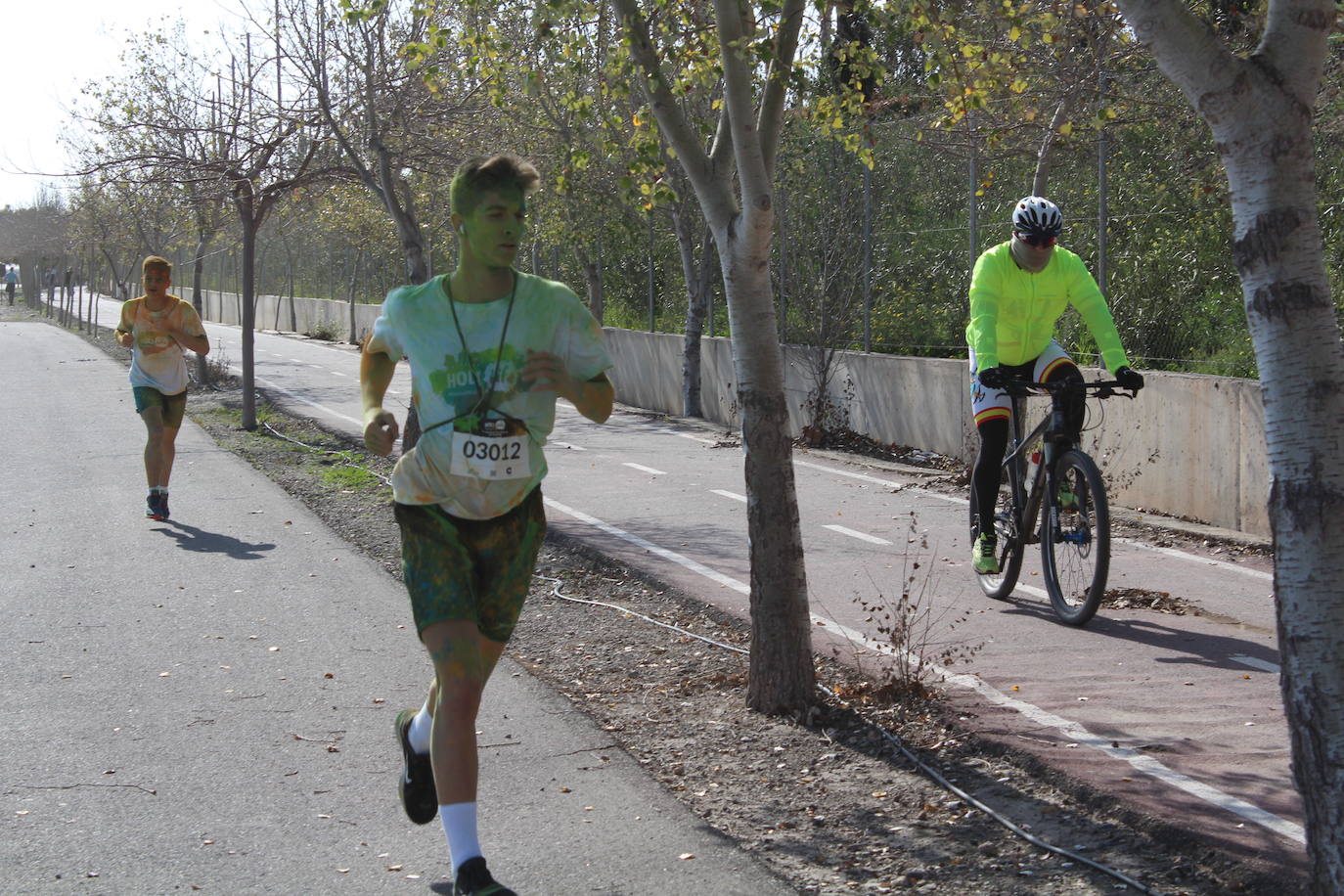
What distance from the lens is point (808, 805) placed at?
4.83 metres

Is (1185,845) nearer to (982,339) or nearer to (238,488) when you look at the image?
(982,339)

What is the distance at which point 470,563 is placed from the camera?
409cm

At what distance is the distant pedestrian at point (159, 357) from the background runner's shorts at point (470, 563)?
25.4ft

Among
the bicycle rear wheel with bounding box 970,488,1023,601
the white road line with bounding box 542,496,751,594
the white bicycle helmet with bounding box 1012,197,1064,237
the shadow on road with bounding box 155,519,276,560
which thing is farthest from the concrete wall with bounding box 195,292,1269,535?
the shadow on road with bounding box 155,519,276,560

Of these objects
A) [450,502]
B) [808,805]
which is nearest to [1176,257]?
[808,805]

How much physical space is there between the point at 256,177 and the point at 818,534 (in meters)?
9.28

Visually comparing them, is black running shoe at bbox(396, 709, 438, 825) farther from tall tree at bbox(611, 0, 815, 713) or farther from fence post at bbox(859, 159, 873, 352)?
fence post at bbox(859, 159, 873, 352)

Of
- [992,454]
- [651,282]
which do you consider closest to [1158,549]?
[992,454]

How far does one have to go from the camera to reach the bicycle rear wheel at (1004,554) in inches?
305

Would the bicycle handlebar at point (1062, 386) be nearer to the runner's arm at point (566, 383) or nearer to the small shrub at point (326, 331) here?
the runner's arm at point (566, 383)

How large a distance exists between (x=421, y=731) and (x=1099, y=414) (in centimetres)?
861

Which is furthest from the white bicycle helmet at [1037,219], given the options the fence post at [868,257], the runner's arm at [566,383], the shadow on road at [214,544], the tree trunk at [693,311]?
the tree trunk at [693,311]

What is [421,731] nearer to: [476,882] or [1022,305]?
[476,882]

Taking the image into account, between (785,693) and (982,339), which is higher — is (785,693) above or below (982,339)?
below
